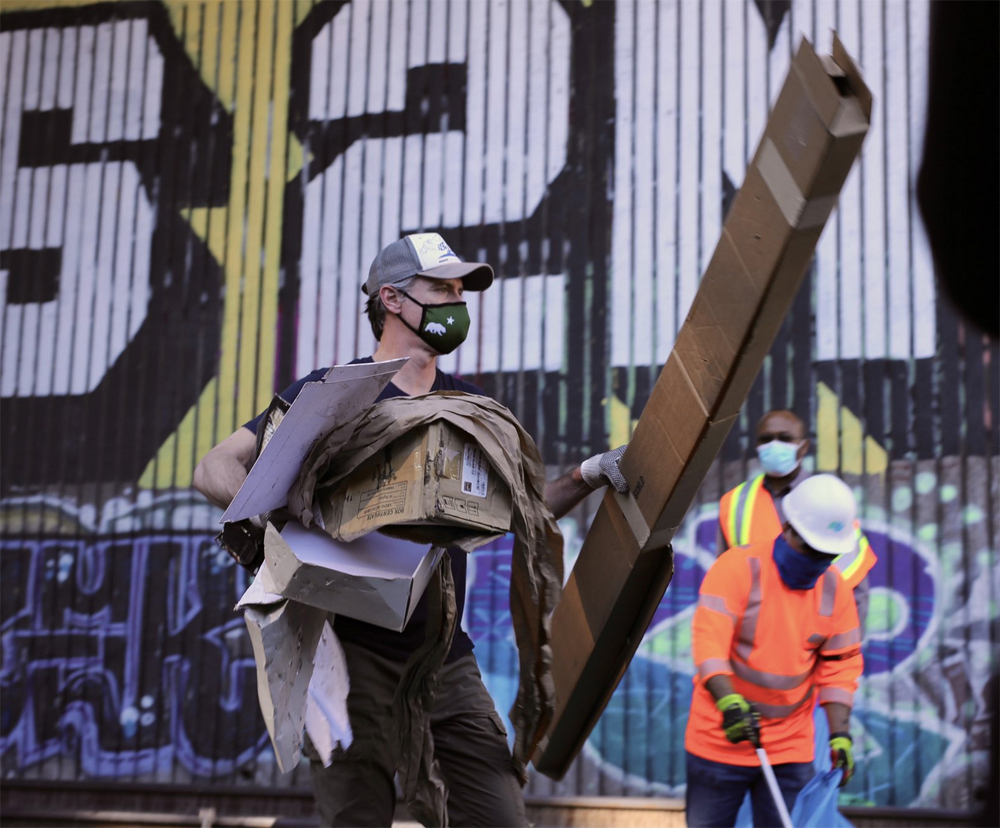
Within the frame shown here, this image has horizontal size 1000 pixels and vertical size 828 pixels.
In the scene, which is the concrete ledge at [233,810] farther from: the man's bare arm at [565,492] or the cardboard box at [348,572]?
the cardboard box at [348,572]

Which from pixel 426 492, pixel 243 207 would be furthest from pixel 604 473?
pixel 243 207

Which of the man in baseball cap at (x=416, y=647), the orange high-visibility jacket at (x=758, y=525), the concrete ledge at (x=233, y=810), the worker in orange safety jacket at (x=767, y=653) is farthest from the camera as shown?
the concrete ledge at (x=233, y=810)

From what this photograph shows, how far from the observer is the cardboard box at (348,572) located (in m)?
2.80

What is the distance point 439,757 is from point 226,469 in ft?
3.51

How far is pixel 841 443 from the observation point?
6.22 metres

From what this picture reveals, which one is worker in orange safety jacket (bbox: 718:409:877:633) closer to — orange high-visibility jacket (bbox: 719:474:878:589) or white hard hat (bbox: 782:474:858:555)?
orange high-visibility jacket (bbox: 719:474:878:589)

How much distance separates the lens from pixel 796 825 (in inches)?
155

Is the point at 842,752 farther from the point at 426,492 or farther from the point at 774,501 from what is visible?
the point at 426,492

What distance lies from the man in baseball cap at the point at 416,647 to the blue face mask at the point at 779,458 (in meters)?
1.86

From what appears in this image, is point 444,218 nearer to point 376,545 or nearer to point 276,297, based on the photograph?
point 276,297

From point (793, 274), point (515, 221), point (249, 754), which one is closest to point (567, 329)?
point (515, 221)

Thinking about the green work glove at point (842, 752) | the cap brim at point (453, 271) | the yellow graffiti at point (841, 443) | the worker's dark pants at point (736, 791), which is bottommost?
the worker's dark pants at point (736, 791)

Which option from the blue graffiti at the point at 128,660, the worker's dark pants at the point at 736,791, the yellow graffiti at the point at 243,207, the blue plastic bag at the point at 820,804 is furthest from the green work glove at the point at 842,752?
the yellow graffiti at the point at 243,207

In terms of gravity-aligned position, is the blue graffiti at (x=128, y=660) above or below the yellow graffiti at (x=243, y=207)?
below
